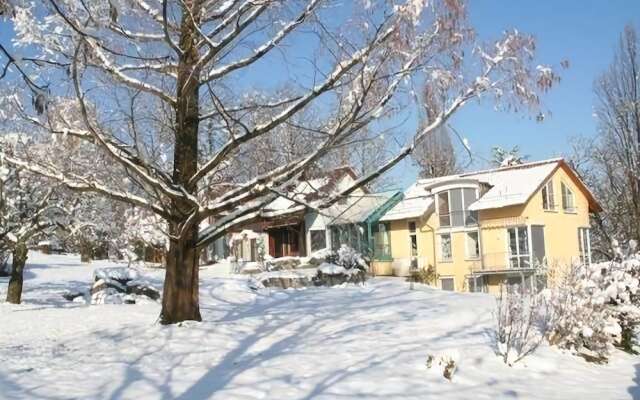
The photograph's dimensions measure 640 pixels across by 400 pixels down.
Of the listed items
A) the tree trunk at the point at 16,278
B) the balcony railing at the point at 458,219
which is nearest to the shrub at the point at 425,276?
the balcony railing at the point at 458,219

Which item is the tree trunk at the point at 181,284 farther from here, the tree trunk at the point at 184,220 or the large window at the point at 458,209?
the large window at the point at 458,209

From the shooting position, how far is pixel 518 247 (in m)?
31.0

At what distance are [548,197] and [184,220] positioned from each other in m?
27.3

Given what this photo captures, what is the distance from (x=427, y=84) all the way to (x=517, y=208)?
24935 millimetres

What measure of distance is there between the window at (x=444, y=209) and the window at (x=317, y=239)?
8.28 meters

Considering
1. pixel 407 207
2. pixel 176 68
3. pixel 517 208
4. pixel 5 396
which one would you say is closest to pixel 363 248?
pixel 407 207

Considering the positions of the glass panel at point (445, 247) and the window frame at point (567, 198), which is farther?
the glass panel at point (445, 247)

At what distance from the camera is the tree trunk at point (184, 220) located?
891 centimetres

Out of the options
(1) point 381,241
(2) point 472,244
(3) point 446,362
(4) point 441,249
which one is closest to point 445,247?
(4) point 441,249

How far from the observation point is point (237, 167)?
35.5 feet

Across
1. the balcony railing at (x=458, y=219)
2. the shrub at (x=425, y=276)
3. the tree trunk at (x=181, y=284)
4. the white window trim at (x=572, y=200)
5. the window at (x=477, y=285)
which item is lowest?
the window at (x=477, y=285)

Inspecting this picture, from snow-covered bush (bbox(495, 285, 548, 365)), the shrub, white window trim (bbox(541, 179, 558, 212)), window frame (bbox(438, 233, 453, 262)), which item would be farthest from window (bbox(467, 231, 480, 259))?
snow-covered bush (bbox(495, 285, 548, 365))

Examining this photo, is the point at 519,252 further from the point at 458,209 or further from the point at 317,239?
the point at 317,239

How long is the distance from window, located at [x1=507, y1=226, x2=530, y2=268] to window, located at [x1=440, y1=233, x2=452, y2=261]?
3.52 m
